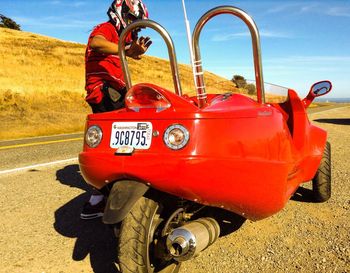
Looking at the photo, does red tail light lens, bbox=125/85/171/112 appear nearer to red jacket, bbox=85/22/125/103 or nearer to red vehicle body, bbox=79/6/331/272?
red vehicle body, bbox=79/6/331/272

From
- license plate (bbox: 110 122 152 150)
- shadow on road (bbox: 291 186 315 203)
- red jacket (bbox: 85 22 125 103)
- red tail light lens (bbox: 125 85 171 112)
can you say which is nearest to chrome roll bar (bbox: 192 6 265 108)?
red tail light lens (bbox: 125 85 171 112)

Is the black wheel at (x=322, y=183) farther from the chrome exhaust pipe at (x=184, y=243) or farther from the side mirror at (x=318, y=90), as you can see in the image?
the chrome exhaust pipe at (x=184, y=243)

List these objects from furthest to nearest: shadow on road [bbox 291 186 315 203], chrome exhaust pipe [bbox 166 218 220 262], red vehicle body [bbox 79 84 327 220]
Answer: shadow on road [bbox 291 186 315 203] < red vehicle body [bbox 79 84 327 220] < chrome exhaust pipe [bbox 166 218 220 262]

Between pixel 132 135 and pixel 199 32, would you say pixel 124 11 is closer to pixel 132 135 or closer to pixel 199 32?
pixel 199 32

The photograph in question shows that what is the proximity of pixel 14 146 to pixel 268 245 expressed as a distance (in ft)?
25.3

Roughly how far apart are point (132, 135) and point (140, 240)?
2.25ft

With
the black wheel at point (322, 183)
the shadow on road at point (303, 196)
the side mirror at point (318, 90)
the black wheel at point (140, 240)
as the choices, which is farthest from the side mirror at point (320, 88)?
the black wheel at point (140, 240)

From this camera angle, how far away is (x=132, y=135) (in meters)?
2.49

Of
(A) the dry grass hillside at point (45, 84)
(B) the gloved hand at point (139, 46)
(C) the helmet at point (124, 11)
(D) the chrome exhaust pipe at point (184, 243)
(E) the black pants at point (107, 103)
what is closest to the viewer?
(D) the chrome exhaust pipe at point (184, 243)

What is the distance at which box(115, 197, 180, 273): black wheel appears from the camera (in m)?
2.24

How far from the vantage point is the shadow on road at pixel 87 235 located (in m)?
2.93

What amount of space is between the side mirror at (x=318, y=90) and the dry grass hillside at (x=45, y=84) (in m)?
0.97

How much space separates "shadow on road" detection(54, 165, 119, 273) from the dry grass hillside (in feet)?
5.65

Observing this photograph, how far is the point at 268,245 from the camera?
10.2 ft
